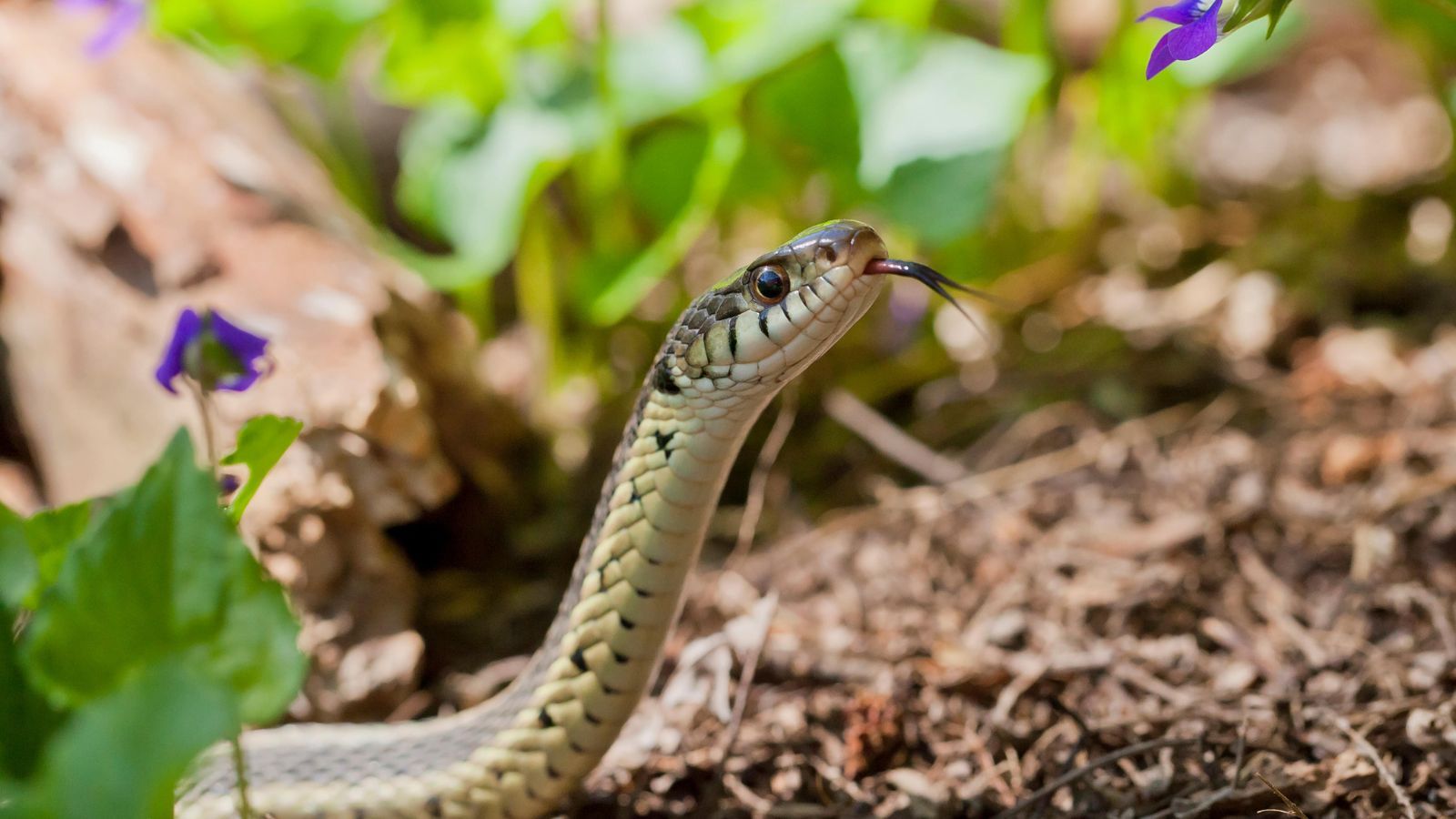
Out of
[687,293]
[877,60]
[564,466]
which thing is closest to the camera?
[877,60]

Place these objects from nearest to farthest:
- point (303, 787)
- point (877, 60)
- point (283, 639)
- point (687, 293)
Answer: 1. point (283, 639)
2. point (303, 787)
3. point (877, 60)
4. point (687, 293)

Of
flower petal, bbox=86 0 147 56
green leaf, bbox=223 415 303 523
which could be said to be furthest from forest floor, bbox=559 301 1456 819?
flower petal, bbox=86 0 147 56

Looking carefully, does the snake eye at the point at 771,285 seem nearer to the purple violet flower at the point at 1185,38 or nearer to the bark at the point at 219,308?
the purple violet flower at the point at 1185,38

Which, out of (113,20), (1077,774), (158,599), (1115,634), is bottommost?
(1115,634)

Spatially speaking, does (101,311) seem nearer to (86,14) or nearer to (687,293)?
(86,14)

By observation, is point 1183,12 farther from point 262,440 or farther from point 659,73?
point 659,73

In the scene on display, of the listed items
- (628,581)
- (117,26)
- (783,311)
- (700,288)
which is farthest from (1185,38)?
(700,288)

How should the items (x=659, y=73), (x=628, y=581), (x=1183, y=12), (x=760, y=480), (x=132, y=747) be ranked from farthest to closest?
(x=659, y=73)
(x=760, y=480)
(x=628, y=581)
(x=1183, y=12)
(x=132, y=747)

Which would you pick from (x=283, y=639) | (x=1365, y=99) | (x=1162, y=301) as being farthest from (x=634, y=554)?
(x=1365, y=99)
